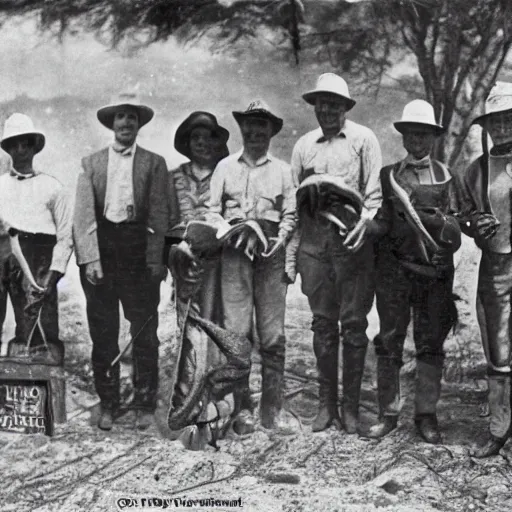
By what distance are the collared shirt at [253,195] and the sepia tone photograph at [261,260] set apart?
2 centimetres

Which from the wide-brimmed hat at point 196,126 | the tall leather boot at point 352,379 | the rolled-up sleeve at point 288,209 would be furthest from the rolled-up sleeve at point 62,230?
the tall leather boot at point 352,379

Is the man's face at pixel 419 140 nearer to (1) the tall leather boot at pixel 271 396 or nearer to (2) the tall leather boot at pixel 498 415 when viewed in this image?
(2) the tall leather boot at pixel 498 415

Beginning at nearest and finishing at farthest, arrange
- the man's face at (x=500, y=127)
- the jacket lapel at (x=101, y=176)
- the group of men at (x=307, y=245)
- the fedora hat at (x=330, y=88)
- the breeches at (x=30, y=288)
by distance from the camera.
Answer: the group of men at (x=307, y=245) → the man's face at (x=500, y=127) → the fedora hat at (x=330, y=88) → the jacket lapel at (x=101, y=176) → the breeches at (x=30, y=288)

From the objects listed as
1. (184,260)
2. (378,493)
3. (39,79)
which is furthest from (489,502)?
(39,79)

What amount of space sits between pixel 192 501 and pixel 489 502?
7.33 feet

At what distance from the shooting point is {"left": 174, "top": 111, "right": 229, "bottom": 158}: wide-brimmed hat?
781 cm

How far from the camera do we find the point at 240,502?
7.26 meters

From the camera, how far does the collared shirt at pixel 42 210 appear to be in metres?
7.86

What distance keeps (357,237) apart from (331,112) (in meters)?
1.05

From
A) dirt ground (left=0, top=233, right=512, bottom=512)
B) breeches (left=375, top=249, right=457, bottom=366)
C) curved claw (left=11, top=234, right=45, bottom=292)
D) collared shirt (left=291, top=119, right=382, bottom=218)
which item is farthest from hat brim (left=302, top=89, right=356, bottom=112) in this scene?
curved claw (left=11, top=234, right=45, bottom=292)

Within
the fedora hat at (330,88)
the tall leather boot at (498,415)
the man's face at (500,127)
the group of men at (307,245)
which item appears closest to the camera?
the tall leather boot at (498,415)

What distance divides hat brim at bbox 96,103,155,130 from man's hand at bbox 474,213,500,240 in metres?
2.79

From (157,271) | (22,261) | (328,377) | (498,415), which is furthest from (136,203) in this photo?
(498,415)

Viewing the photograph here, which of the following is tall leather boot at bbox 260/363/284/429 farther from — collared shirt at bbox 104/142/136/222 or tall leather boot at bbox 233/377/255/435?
collared shirt at bbox 104/142/136/222
